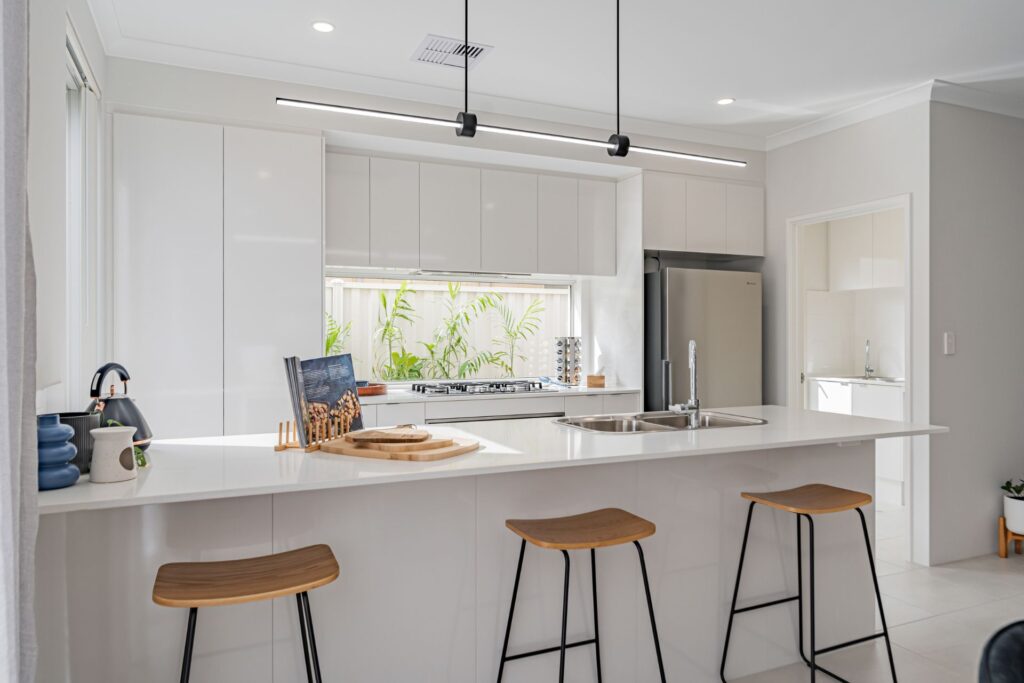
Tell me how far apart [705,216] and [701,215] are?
33mm

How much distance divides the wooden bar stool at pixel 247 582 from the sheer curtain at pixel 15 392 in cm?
29

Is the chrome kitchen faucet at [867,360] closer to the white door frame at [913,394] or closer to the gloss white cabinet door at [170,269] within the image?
the white door frame at [913,394]

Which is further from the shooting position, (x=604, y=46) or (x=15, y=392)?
(x=604, y=46)

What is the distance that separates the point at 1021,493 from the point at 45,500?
182 inches

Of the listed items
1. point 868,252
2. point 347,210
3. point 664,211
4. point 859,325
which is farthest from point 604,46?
point 859,325

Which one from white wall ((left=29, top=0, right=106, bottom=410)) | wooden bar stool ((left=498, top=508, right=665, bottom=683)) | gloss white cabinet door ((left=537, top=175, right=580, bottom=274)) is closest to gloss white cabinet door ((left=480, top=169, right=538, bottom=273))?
gloss white cabinet door ((left=537, top=175, right=580, bottom=274))

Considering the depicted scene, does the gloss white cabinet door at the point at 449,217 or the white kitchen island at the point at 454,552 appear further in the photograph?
the gloss white cabinet door at the point at 449,217

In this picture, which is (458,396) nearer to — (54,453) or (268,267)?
(268,267)

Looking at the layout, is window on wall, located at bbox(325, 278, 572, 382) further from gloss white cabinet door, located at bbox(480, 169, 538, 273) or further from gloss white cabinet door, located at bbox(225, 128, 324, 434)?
gloss white cabinet door, located at bbox(225, 128, 324, 434)

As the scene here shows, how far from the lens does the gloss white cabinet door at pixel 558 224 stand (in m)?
4.42

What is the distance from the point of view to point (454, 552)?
2061 millimetres

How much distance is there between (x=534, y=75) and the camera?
3.58 metres

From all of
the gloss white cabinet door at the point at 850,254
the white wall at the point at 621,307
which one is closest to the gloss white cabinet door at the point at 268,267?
the white wall at the point at 621,307

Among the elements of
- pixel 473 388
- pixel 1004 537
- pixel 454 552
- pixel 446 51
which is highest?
pixel 446 51
